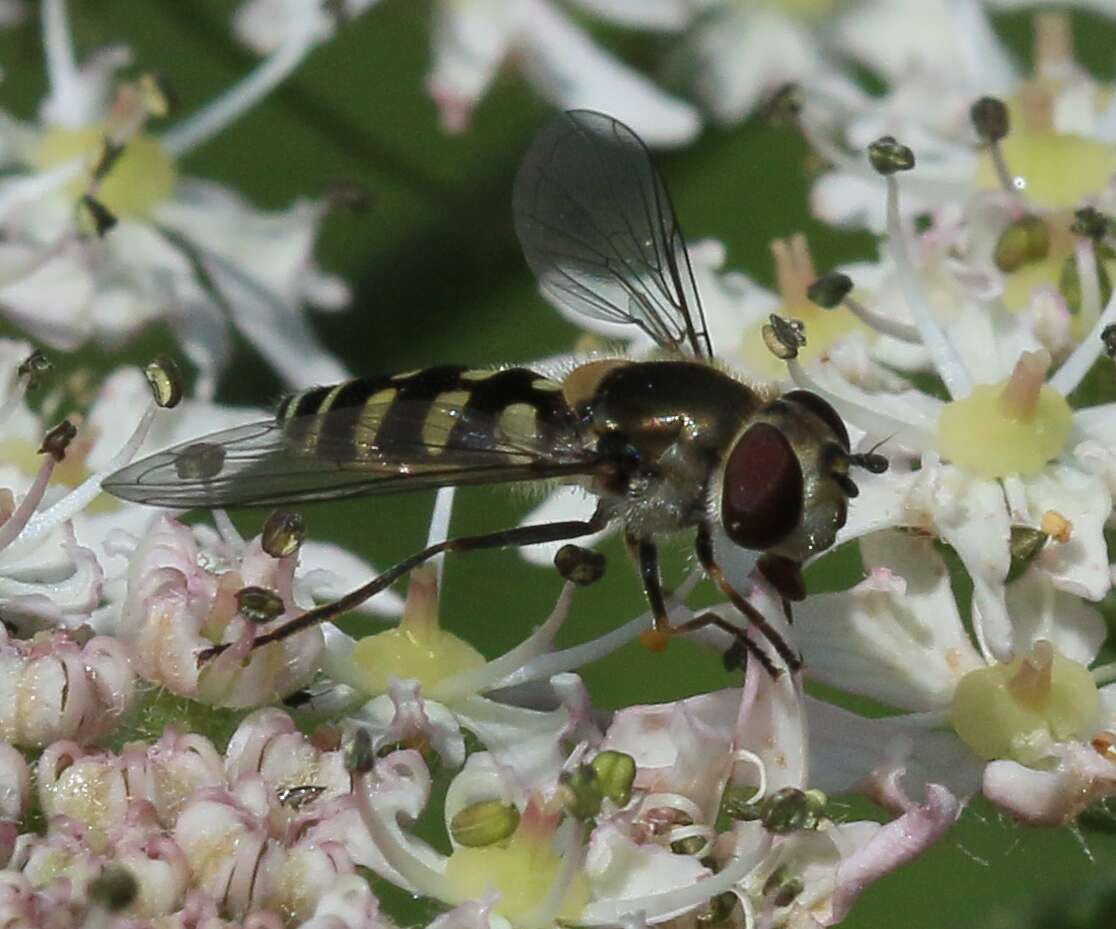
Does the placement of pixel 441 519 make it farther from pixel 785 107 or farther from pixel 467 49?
pixel 467 49

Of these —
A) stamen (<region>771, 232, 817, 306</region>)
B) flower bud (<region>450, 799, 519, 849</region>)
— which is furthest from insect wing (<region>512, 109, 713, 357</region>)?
flower bud (<region>450, 799, 519, 849</region>)

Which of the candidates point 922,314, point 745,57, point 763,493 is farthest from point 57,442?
point 745,57

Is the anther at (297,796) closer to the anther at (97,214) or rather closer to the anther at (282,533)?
the anther at (282,533)

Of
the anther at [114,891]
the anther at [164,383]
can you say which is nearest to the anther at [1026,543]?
the anther at [164,383]

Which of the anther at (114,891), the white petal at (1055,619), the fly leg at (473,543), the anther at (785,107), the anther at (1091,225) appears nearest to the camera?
the anther at (114,891)

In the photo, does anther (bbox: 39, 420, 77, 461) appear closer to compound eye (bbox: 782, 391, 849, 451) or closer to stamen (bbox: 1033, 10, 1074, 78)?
compound eye (bbox: 782, 391, 849, 451)

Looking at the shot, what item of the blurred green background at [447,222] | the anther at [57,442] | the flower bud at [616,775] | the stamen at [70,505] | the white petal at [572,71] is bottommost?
the blurred green background at [447,222]
